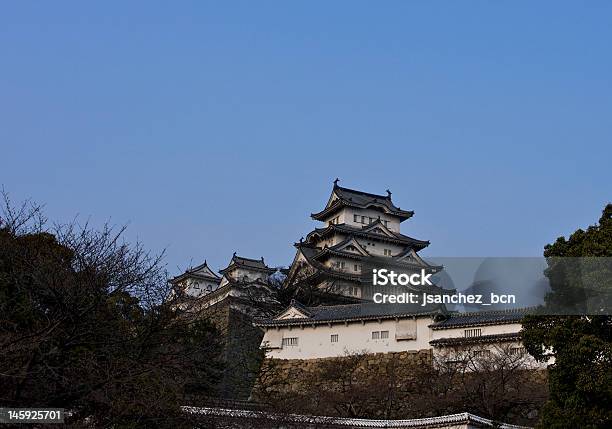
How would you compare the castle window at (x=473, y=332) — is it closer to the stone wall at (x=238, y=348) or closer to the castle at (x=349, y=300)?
the castle at (x=349, y=300)

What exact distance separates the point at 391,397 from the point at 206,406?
12.6m

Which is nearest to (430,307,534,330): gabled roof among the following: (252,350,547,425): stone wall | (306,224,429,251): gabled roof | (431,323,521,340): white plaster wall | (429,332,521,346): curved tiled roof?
(431,323,521,340): white plaster wall

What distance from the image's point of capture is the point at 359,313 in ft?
103

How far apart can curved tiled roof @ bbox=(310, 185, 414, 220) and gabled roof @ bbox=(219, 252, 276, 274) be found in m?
4.06

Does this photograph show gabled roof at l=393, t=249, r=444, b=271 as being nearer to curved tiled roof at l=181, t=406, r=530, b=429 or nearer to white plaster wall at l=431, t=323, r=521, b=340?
white plaster wall at l=431, t=323, r=521, b=340

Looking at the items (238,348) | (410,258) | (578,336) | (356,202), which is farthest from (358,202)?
(578,336)

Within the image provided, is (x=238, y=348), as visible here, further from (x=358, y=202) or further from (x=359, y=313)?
(x=358, y=202)

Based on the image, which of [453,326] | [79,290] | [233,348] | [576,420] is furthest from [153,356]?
[233,348]

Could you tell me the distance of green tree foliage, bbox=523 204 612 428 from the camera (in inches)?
581

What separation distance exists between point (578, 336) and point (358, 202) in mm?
33976

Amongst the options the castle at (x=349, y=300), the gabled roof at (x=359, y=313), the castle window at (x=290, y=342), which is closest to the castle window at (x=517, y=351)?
the castle at (x=349, y=300)

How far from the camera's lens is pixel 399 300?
32594 millimetres

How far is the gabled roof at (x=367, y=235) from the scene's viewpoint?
46500mm

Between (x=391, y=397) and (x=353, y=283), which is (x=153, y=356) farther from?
(x=353, y=283)
